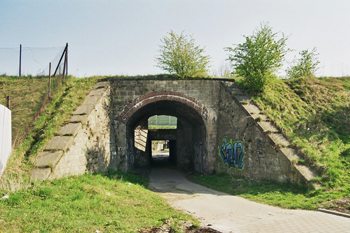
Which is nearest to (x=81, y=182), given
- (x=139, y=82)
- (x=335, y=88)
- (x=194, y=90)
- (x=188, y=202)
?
(x=188, y=202)

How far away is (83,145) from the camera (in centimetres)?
1237

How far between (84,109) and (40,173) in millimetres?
4499

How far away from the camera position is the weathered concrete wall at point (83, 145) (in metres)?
10.1

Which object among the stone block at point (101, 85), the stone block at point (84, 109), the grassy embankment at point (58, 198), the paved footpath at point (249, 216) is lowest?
the paved footpath at point (249, 216)

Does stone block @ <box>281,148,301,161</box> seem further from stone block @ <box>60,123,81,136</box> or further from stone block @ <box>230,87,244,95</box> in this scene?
stone block @ <box>60,123,81,136</box>

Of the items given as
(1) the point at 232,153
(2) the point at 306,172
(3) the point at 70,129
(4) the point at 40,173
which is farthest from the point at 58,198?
(1) the point at 232,153

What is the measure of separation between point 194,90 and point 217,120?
2.17 meters

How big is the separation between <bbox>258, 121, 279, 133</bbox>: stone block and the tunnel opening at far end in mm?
4015

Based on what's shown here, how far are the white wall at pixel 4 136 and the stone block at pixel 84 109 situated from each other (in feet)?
11.8

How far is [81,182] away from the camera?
10195mm

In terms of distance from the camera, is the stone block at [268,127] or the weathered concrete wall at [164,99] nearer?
the stone block at [268,127]

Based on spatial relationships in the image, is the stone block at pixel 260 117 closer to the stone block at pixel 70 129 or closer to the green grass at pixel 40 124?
the stone block at pixel 70 129

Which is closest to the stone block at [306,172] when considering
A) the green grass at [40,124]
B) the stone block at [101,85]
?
the green grass at [40,124]

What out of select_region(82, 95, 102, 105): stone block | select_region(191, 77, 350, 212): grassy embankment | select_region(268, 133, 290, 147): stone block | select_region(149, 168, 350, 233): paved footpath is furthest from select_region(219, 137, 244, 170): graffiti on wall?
select_region(82, 95, 102, 105): stone block
